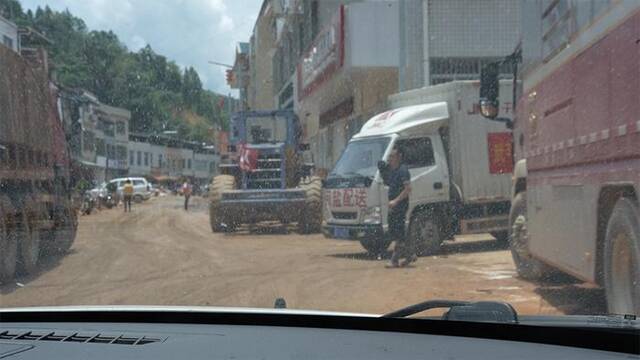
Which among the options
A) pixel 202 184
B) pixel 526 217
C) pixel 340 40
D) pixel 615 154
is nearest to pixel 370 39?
pixel 340 40

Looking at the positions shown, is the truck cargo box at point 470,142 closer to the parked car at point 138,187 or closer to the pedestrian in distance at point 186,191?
the pedestrian in distance at point 186,191

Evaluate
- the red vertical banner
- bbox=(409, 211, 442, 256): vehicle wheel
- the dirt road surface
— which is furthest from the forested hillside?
the red vertical banner

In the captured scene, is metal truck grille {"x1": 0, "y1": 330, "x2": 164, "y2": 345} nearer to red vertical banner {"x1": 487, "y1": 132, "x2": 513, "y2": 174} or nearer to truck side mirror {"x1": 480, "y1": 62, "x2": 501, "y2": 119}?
truck side mirror {"x1": 480, "y1": 62, "x2": 501, "y2": 119}

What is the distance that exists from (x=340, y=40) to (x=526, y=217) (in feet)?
15.5

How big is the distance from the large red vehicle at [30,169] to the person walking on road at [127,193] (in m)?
0.66

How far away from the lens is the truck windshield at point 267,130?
12.1 meters

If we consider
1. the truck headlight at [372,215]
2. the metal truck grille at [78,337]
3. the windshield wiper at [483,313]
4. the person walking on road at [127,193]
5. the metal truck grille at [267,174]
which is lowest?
the metal truck grille at [78,337]

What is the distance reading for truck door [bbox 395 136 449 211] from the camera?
9789mm

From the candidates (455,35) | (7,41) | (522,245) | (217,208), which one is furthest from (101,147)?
(522,245)

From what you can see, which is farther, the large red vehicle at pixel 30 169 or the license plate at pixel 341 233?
the license plate at pixel 341 233

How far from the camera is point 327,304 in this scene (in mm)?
6551

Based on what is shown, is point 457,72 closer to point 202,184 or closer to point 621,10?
point 202,184

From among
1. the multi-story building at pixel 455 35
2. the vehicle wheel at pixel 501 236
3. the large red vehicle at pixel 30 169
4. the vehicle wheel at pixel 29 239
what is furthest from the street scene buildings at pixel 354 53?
the vehicle wheel at pixel 29 239

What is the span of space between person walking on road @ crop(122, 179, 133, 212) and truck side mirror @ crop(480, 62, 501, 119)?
436cm
